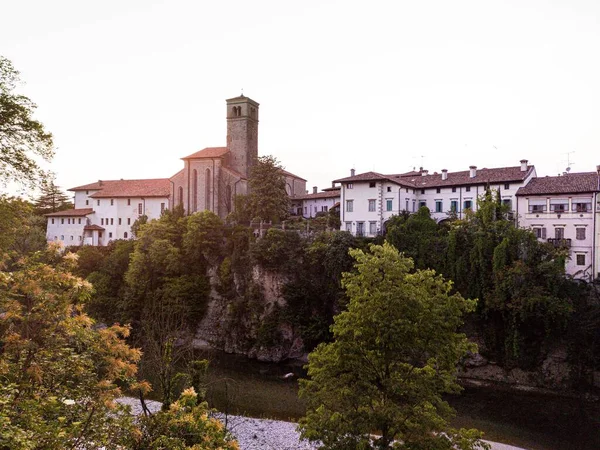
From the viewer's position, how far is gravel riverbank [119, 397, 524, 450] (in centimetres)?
2106

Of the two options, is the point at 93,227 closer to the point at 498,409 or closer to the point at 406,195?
the point at 406,195

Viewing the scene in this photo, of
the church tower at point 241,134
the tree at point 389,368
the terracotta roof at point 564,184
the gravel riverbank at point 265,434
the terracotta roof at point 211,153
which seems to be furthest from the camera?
the church tower at point 241,134

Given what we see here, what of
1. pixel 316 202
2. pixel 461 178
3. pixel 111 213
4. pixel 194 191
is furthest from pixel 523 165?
pixel 111 213

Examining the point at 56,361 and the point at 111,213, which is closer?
the point at 56,361

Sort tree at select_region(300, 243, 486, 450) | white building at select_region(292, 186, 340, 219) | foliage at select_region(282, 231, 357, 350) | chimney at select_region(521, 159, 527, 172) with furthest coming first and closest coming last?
white building at select_region(292, 186, 340, 219), chimney at select_region(521, 159, 527, 172), foliage at select_region(282, 231, 357, 350), tree at select_region(300, 243, 486, 450)

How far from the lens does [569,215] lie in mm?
34938

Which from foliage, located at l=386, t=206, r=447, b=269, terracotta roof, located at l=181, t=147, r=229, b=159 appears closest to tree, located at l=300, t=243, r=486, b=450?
foliage, located at l=386, t=206, r=447, b=269

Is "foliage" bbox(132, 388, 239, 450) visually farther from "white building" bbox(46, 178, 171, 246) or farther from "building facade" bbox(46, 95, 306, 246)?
"white building" bbox(46, 178, 171, 246)

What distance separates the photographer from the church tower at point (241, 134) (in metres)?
56.5

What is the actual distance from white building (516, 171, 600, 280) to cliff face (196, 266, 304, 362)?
72.5ft

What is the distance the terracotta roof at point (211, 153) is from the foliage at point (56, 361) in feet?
161

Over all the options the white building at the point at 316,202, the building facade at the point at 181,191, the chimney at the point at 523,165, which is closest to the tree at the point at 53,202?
the building facade at the point at 181,191

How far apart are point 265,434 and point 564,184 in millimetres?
30527

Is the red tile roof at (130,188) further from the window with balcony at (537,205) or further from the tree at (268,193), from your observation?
the window with balcony at (537,205)
